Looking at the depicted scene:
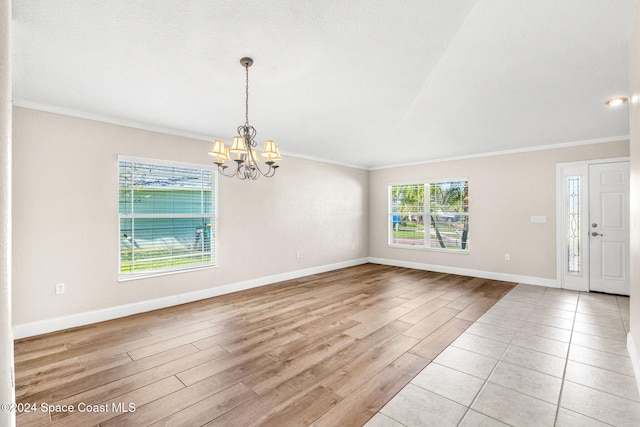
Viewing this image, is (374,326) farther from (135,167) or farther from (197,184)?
(135,167)

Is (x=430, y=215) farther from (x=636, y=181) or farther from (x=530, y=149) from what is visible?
(x=636, y=181)

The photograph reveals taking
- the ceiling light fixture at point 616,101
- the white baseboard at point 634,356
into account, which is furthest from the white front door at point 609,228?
the white baseboard at point 634,356

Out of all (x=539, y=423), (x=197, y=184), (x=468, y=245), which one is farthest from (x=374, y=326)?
(x=468, y=245)

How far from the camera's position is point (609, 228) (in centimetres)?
466

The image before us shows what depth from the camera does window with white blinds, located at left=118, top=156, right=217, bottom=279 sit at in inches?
154

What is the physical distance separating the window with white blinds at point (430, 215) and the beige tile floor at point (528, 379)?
8.95 ft

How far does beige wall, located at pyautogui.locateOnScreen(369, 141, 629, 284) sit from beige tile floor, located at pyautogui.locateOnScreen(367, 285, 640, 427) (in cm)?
173

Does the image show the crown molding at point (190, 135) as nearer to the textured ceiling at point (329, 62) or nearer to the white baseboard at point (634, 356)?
the textured ceiling at point (329, 62)

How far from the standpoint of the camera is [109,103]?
131 inches

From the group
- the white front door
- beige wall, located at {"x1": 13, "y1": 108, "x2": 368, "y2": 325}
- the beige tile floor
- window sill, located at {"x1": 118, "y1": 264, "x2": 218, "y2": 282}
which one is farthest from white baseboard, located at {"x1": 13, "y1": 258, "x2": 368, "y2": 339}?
the white front door

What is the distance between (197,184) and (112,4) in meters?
2.73

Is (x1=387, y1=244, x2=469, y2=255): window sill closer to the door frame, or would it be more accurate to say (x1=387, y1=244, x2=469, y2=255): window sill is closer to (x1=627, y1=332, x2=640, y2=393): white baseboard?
the door frame

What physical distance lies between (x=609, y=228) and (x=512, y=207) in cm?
131

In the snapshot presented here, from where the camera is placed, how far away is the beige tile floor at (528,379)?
1.98m
